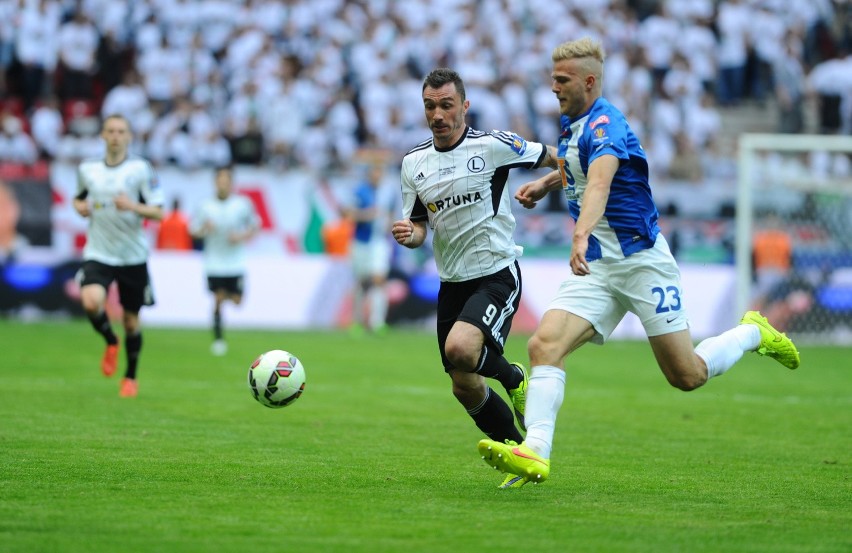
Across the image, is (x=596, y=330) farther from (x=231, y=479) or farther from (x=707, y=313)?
(x=707, y=313)

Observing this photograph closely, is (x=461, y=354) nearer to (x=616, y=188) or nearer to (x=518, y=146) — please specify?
(x=616, y=188)

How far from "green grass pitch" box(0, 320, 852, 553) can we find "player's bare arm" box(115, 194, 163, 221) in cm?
175

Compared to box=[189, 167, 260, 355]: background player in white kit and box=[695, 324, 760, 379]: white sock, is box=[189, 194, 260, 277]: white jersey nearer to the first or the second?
box=[189, 167, 260, 355]: background player in white kit

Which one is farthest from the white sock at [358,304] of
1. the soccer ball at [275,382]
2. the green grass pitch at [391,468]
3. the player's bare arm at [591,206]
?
the player's bare arm at [591,206]

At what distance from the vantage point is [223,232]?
1834cm

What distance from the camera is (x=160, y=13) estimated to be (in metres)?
26.2

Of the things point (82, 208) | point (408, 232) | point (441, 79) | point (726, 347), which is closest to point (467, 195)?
point (408, 232)

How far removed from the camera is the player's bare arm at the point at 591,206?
6.75 meters

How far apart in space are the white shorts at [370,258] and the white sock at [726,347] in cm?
1348

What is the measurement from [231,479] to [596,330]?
2.31 metres

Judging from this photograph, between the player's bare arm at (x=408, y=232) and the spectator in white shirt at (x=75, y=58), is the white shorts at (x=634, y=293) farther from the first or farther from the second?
the spectator in white shirt at (x=75, y=58)

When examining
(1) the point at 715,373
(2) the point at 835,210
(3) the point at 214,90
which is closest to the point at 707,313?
(2) the point at 835,210

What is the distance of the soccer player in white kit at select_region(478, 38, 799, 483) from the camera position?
709 cm

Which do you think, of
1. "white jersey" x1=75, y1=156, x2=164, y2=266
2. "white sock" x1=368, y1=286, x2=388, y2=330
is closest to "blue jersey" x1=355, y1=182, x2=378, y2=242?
"white sock" x1=368, y1=286, x2=388, y2=330
